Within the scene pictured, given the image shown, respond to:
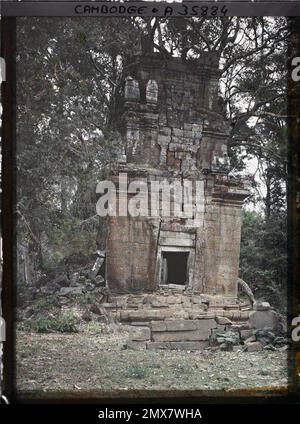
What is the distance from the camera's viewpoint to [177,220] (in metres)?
4.76

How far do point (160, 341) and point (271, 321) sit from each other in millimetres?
969

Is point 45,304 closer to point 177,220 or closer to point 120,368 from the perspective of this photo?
point 120,368

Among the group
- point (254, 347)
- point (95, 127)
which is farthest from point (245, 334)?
point (95, 127)

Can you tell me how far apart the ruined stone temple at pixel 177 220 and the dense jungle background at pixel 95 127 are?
12cm

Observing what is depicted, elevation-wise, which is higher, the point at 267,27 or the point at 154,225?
the point at 267,27

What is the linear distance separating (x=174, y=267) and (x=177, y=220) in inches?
16.5

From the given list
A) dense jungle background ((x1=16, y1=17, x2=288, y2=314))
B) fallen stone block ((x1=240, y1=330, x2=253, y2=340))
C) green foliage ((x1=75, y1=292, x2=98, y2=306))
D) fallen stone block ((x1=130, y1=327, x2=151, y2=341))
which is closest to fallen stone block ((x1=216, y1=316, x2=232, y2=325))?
fallen stone block ((x1=240, y1=330, x2=253, y2=340))

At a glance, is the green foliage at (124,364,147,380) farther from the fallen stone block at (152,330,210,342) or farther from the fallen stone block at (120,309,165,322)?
the fallen stone block at (120,309,165,322)

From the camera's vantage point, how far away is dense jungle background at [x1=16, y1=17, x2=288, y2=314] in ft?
15.1

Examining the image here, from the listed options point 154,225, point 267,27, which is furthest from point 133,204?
point 267,27

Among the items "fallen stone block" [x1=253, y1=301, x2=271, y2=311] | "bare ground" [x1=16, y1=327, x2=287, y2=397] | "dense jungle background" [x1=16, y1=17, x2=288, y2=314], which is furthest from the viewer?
"fallen stone block" [x1=253, y1=301, x2=271, y2=311]

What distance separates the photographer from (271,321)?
4.70m

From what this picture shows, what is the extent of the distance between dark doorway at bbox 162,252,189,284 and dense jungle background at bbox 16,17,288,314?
0.51m
